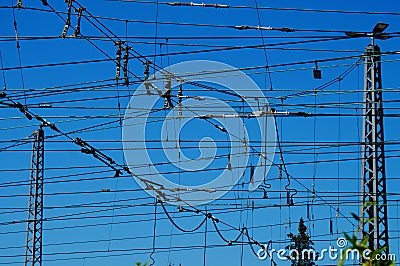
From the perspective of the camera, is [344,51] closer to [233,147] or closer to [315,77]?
[315,77]

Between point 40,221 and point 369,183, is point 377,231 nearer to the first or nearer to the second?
point 369,183

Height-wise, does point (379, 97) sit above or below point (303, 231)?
below

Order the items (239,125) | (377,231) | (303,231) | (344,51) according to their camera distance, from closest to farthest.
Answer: (344,51)
(377,231)
(239,125)
(303,231)

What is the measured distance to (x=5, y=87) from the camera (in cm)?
1983

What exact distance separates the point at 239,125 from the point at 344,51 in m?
5.01

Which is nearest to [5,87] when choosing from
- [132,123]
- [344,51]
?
[132,123]

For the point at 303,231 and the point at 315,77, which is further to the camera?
the point at 303,231

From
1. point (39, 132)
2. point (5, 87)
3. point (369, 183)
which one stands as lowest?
point (369, 183)

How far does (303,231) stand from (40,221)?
1078 inches

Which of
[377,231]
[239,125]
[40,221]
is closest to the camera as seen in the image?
[377,231]

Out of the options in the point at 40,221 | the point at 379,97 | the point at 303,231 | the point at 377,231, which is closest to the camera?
the point at 377,231

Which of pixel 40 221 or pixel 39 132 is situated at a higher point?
pixel 39 132

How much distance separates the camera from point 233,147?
25.6 metres

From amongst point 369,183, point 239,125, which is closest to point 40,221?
point 239,125
